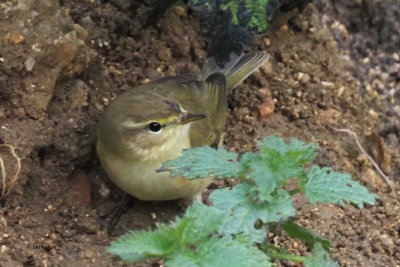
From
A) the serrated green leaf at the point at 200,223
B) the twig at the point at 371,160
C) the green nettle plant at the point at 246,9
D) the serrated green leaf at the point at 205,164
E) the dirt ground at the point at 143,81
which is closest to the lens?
the serrated green leaf at the point at 200,223

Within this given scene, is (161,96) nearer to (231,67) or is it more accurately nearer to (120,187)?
(120,187)

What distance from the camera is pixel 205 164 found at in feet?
10.1

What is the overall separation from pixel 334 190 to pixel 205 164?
53 centimetres

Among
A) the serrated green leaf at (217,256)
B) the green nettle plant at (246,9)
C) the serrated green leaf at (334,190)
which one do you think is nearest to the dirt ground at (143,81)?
the green nettle plant at (246,9)

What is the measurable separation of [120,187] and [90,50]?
89 cm

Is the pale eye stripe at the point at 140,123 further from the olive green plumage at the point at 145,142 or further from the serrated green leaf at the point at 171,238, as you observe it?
the serrated green leaf at the point at 171,238

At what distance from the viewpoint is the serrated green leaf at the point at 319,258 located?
10.2 ft

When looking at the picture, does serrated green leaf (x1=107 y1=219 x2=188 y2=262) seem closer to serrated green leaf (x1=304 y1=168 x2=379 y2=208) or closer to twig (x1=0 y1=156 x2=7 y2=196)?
serrated green leaf (x1=304 y1=168 x2=379 y2=208)

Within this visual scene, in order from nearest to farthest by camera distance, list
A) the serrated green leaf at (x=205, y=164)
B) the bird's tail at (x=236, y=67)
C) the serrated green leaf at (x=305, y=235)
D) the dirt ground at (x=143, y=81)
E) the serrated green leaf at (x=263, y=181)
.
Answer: the serrated green leaf at (x=263, y=181) < the serrated green leaf at (x=205, y=164) < the serrated green leaf at (x=305, y=235) < the dirt ground at (x=143, y=81) < the bird's tail at (x=236, y=67)

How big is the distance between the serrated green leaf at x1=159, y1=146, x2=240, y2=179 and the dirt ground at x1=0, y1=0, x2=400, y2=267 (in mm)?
681

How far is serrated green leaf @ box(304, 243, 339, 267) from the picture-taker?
123 inches

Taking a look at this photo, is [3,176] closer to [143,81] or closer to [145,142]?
[145,142]

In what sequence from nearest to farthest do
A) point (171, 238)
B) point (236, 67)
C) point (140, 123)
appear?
point (171, 238), point (140, 123), point (236, 67)

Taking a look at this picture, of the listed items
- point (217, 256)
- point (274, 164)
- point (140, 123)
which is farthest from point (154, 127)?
point (217, 256)
